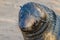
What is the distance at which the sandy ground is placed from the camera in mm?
1253

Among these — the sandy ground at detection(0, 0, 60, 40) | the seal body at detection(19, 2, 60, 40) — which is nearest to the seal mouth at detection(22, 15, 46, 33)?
the seal body at detection(19, 2, 60, 40)

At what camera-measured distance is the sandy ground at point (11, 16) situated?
1253mm

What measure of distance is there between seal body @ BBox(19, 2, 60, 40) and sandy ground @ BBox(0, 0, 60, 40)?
0.72 m

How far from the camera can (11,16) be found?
4.38ft

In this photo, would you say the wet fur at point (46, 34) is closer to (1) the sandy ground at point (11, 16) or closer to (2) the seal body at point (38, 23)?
(2) the seal body at point (38, 23)

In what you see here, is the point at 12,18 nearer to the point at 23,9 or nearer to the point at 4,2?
the point at 4,2

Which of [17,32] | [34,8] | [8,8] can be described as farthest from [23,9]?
[8,8]

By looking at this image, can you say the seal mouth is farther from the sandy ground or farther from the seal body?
the sandy ground

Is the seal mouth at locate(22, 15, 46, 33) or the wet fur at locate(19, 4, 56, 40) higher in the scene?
the seal mouth at locate(22, 15, 46, 33)

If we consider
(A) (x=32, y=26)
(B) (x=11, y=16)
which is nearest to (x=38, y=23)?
(A) (x=32, y=26)

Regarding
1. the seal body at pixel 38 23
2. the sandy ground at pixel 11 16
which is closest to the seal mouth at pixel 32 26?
the seal body at pixel 38 23

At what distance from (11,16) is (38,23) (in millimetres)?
861

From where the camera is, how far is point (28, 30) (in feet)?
1.56

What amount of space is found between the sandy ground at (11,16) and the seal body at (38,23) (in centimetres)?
72
